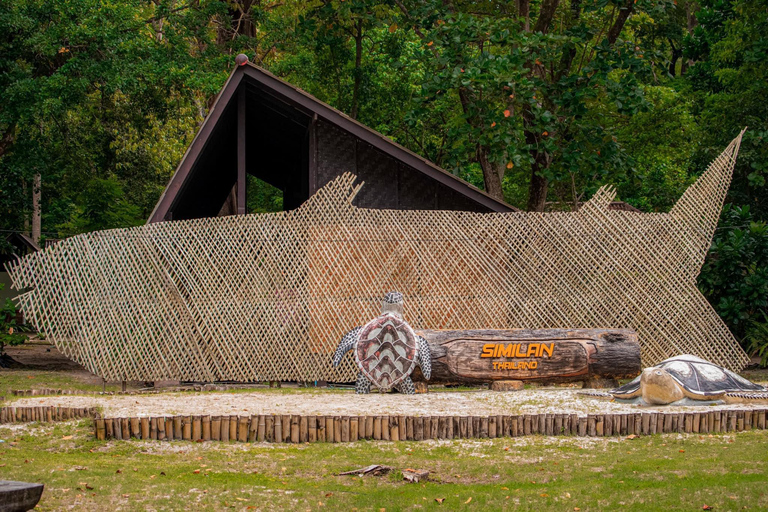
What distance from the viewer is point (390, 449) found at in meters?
7.38

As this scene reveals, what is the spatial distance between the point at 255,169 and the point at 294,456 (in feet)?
52.6

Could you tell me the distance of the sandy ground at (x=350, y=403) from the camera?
344 inches

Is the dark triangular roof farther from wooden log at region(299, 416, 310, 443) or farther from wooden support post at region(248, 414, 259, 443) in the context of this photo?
wooden log at region(299, 416, 310, 443)

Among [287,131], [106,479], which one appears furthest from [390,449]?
[287,131]

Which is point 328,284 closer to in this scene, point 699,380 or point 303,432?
point 303,432

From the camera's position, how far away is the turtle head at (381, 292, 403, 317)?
35.7 feet

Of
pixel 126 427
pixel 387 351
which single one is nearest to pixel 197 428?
pixel 126 427

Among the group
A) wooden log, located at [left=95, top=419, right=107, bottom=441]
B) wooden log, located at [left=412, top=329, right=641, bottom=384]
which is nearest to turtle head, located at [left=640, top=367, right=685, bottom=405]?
wooden log, located at [left=412, top=329, right=641, bottom=384]

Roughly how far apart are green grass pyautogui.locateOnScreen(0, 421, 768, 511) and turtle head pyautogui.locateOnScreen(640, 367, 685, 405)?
137 cm

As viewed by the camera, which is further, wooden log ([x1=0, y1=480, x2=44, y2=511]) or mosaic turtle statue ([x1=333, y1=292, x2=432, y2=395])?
mosaic turtle statue ([x1=333, y1=292, x2=432, y2=395])

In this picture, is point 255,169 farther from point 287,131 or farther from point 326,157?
point 326,157

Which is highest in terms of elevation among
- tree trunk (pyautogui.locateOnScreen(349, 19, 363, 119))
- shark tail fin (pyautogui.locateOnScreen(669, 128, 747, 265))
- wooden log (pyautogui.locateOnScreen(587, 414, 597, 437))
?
tree trunk (pyautogui.locateOnScreen(349, 19, 363, 119))

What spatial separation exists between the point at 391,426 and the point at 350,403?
5.82 feet

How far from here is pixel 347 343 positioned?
35.9 feet
